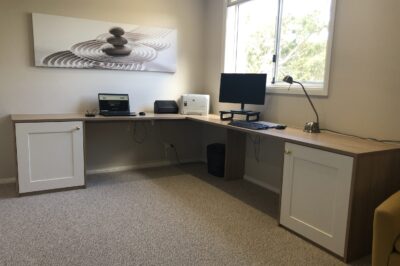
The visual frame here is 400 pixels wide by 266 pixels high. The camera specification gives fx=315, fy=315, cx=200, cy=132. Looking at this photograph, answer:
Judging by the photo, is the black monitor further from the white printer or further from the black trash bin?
the black trash bin

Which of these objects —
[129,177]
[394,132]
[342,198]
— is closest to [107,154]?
[129,177]

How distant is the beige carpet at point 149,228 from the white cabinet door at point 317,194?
11 cm

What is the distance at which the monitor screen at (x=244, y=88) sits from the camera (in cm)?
326

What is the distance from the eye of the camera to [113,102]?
12.0 feet

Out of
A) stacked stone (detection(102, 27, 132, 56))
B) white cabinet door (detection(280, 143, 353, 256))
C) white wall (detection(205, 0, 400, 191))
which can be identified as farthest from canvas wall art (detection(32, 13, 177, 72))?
white cabinet door (detection(280, 143, 353, 256))

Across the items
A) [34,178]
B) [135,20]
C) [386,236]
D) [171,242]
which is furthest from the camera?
[135,20]

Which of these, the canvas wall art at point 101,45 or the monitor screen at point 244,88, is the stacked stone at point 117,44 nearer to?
the canvas wall art at point 101,45

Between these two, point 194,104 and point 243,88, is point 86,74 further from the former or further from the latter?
point 243,88

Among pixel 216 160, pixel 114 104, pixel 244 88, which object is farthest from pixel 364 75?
pixel 114 104

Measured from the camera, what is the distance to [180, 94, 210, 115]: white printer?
3.98m

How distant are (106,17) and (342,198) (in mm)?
3162

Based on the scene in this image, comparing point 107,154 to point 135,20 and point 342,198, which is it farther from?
point 342,198

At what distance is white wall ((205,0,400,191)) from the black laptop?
191 cm

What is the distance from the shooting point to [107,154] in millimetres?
3932
